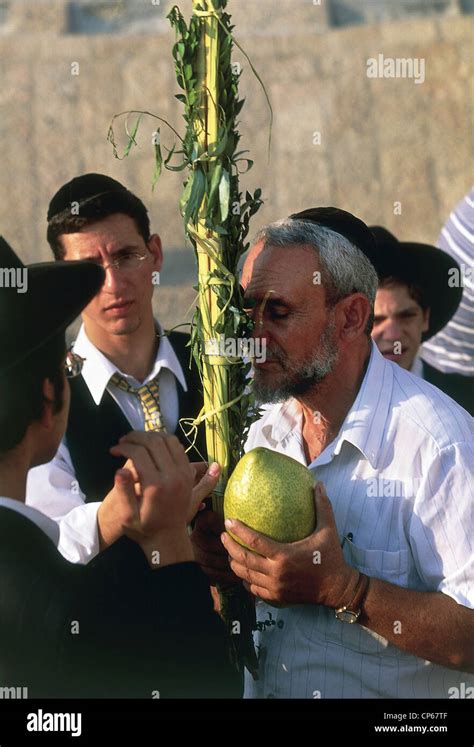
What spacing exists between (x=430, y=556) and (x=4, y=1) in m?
4.38

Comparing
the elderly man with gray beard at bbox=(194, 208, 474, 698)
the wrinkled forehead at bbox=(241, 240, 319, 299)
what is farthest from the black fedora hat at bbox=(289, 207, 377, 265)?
the wrinkled forehead at bbox=(241, 240, 319, 299)

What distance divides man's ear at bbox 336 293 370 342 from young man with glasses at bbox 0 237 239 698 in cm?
56

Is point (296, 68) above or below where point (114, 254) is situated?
above

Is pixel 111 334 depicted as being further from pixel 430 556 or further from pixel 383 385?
pixel 430 556

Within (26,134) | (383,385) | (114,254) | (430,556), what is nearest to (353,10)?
(26,134)

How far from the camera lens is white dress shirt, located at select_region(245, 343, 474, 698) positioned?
2.56m

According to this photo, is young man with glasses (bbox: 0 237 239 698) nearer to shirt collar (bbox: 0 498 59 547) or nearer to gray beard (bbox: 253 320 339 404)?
shirt collar (bbox: 0 498 59 547)

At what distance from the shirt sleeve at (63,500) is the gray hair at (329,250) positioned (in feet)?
2.74

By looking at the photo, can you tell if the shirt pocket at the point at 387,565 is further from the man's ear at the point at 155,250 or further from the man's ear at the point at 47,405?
the man's ear at the point at 155,250

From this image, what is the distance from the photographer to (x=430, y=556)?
256cm

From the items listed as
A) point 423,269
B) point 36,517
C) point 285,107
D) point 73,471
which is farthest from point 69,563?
point 285,107

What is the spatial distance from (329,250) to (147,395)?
903mm

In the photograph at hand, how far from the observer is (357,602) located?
253 centimetres

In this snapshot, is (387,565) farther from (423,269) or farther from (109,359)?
(423,269)
